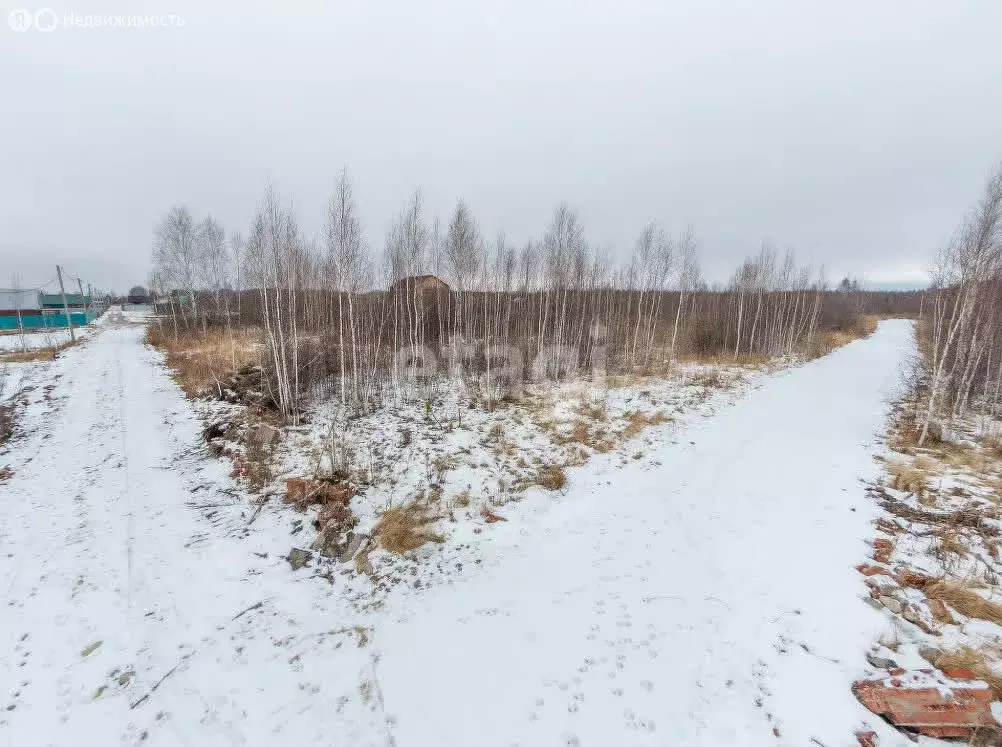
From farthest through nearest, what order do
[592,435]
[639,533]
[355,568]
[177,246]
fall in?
[177,246] < [592,435] < [639,533] < [355,568]

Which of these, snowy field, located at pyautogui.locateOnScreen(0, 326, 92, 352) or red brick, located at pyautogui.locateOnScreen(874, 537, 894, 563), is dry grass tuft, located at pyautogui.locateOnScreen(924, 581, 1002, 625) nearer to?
red brick, located at pyautogui.locateOnScreen(874, 537, 894, 563)

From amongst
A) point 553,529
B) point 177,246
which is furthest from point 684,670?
point 177,246

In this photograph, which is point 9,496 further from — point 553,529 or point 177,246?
point 177,246

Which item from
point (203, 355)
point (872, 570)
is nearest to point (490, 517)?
point (872, 570)

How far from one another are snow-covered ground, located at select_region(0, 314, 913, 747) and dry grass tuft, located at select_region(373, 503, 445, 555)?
42 centimetres

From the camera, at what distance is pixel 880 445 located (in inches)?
411

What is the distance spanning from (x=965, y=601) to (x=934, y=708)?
2398mm

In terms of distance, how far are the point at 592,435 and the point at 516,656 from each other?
7.79m

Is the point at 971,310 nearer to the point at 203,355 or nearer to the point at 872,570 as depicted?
the point at 872,570

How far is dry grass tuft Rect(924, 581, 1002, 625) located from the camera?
455cm

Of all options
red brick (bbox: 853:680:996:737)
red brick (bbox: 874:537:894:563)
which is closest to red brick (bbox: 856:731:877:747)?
red brick (bbox: 853:680:996:737)

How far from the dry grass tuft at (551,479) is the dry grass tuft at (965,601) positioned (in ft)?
19.0

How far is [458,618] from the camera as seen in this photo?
5125 millimetres

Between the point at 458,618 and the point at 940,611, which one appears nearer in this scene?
the point at 940,611
